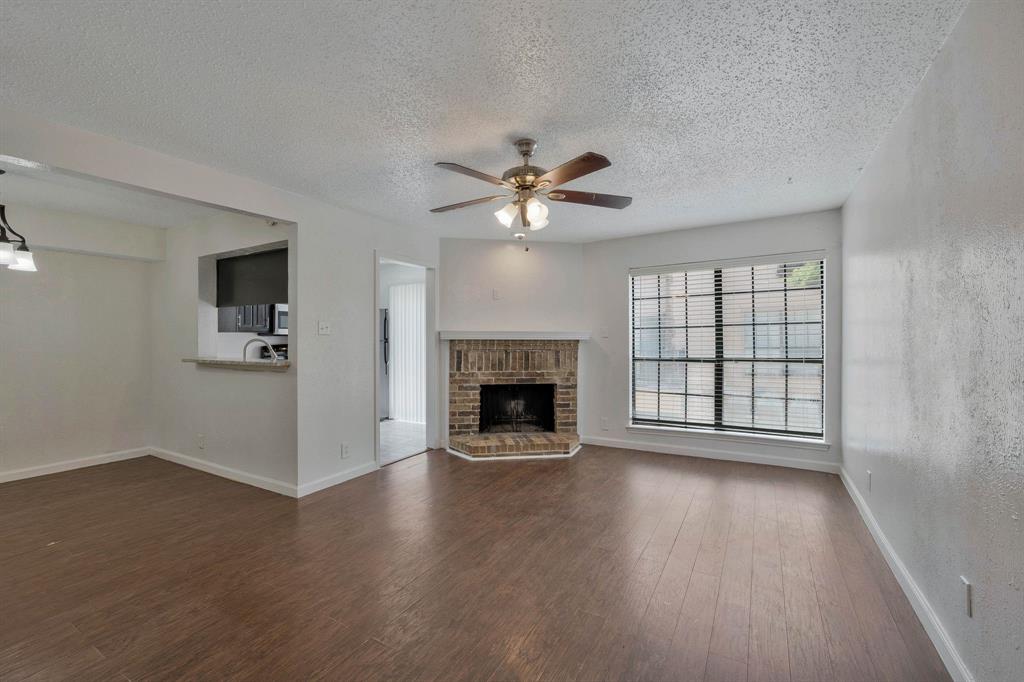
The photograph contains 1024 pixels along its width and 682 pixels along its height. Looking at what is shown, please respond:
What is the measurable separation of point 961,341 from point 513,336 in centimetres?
381

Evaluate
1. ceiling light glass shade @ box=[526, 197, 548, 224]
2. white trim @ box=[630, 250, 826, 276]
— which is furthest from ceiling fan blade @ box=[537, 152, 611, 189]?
white trim @ box=[630, 250, 826, 276]

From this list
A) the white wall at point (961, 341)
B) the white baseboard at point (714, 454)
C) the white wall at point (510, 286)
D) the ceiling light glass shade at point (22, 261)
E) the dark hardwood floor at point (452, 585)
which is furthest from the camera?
the white wall at point (510, 286)

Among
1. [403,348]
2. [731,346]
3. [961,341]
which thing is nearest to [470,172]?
[961,341]

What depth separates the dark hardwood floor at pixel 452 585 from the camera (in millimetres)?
1717

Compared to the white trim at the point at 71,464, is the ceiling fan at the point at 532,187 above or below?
above

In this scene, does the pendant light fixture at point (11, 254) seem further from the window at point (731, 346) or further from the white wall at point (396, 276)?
the window at point (731, 346)

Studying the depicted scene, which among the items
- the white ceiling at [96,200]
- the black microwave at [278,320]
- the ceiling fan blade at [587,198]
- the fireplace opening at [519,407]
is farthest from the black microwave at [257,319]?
the ceiling fan blade at [587,198]

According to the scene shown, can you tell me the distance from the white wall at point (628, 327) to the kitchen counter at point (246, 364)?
3224 mm

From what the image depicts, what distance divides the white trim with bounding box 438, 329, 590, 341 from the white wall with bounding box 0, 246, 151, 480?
3.32 m

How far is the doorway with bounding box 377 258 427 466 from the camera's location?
6465mm

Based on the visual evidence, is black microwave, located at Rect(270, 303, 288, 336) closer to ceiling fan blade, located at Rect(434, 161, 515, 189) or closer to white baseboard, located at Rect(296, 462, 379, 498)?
white baseboard, located at Rect(296, 462, 379, 498)

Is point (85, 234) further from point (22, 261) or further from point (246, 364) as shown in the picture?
point (246, 364)

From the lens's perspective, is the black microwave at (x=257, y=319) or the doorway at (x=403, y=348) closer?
the black microwave at (x=257, y=319)

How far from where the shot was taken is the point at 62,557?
257cm
